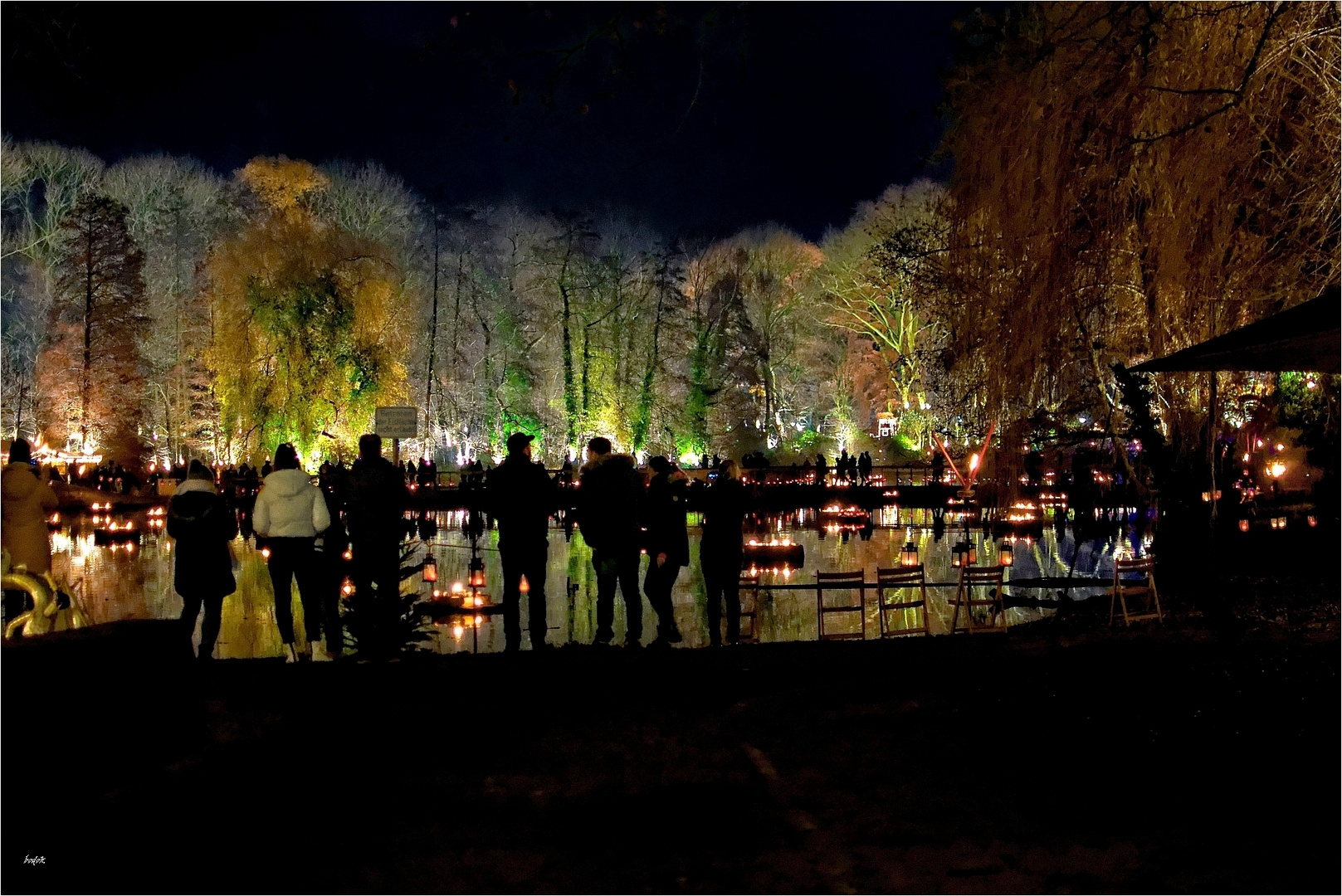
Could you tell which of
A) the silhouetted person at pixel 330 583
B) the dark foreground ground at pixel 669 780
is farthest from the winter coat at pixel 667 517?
the silhouetted person at pixel 330 583

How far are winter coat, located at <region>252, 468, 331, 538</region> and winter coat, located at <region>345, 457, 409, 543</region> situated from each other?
290mm

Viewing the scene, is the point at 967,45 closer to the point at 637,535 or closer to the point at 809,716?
the point at 637,535

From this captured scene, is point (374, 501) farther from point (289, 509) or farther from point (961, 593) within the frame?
point (961, 593)

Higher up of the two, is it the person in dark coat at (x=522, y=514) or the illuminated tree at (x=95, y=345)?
the illuminated tree at (x=95, y=345)

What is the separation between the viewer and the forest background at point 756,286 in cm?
1001

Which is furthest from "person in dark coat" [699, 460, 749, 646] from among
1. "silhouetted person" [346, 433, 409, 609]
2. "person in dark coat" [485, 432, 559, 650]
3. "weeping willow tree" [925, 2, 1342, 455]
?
"weeping willow tree" [925, 2, 1342, 455]

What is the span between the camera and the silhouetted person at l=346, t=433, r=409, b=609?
924 cm

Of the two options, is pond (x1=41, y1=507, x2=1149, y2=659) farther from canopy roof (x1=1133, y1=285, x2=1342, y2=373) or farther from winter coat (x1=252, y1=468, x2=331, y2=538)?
canopy roof (x1=1133, y1=285, x2=1342, y2=373)

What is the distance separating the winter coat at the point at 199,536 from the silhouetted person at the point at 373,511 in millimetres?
1042

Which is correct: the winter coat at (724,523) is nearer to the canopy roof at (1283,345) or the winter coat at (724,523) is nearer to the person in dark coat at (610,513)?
the person in dark coat at (610,513)

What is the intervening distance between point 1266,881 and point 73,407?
50.9 meters

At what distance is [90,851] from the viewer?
4.42 meters

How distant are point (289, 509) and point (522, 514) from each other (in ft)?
6.31

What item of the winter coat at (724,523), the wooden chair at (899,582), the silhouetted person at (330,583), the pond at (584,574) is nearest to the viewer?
the silhouetted person at (330,583)
